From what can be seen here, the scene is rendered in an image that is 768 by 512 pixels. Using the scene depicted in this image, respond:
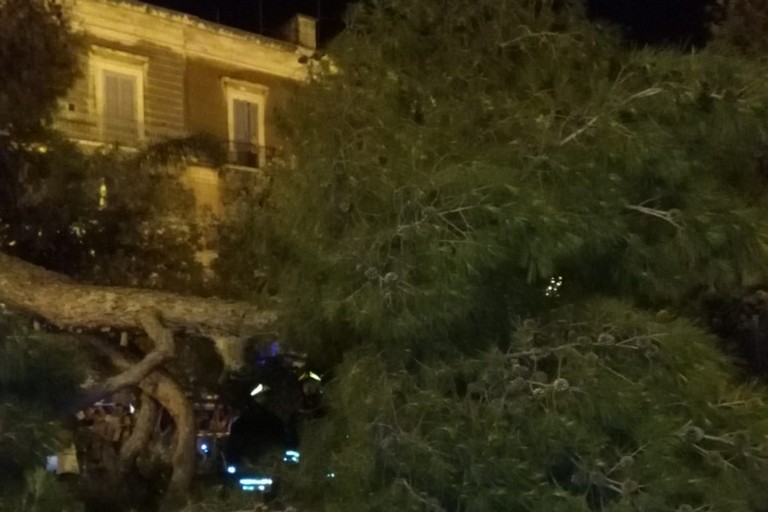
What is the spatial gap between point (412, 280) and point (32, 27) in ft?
11.9

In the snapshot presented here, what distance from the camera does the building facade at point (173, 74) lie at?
8367mm

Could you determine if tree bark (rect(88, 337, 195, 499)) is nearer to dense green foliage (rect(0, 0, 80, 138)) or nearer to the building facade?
dense green foliage (rect(0, 0, 80, 138))

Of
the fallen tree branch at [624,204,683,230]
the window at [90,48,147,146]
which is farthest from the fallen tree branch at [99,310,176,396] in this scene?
the window at [90,48,147,146]

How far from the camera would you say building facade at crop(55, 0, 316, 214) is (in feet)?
27.5

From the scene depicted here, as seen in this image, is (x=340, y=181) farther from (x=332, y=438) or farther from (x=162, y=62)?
(x=162, y=62)

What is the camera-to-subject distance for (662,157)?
2.07 m

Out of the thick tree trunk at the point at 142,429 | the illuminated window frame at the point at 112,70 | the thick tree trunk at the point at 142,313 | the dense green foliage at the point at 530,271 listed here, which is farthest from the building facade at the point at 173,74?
the dense green foliage at the point at 530,271

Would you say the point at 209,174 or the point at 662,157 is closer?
the point at 662,157

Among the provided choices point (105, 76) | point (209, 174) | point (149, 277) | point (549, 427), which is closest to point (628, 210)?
point (549, 427)

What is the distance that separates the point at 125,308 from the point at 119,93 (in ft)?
21.5

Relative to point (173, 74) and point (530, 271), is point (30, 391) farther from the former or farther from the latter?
point (173, 74)

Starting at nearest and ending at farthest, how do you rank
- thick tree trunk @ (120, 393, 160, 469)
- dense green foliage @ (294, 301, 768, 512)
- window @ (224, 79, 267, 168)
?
dense green foliage @ (294, 301, 768, 512) → thick tree trunk @ (120, 393, 160, 469) → window @ (224, 79, 267, 168)

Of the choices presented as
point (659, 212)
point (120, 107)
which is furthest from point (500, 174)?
point (120, 107)

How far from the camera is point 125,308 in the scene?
2508 mm
